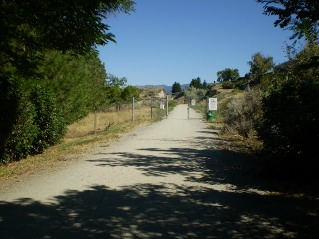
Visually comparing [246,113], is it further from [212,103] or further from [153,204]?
[153,204]

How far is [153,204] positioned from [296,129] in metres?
3.39

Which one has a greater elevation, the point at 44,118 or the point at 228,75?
the point at 228,75

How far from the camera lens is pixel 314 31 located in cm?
665

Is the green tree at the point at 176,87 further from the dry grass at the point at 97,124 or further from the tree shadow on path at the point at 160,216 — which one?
the tree shadow on path at the point at 160,216

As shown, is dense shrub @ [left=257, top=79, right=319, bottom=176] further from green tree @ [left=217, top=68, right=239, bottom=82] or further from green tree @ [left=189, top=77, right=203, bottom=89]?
green tree @ [left=189, top=77, right=203, bottom=89]

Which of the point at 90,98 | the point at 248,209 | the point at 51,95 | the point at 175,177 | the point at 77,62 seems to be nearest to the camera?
the point at 248,209

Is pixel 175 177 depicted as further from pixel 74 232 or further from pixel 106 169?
pixel 74 232

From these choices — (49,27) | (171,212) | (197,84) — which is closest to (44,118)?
(49,27)

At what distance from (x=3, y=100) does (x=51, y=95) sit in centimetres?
347

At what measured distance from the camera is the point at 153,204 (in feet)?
20.2

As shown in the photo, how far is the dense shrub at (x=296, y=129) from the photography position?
280 inches

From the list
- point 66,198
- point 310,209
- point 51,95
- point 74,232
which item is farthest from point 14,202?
point 51,95

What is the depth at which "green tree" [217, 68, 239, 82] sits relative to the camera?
346 feet

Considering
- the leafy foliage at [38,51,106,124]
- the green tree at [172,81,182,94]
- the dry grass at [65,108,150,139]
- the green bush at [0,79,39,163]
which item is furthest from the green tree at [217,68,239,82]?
the green bush at [0,79,39,163]
